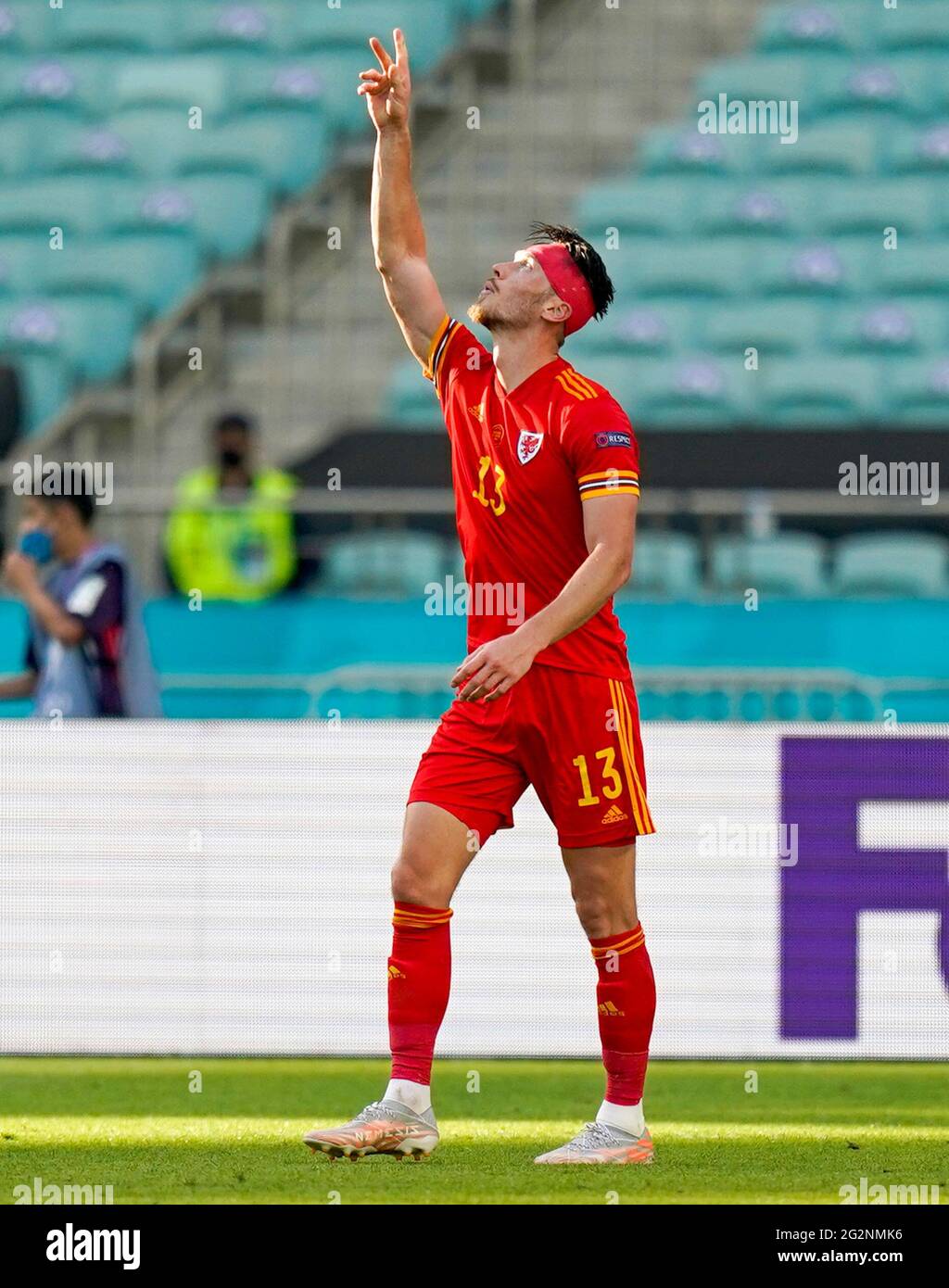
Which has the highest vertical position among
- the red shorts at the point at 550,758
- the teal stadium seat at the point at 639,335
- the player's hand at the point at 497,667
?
the teal stadium seat at the point at 639,335

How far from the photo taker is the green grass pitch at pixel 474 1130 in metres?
5.06

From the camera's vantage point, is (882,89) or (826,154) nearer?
(826,154)

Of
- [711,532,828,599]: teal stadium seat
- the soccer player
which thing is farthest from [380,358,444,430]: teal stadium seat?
the soccer player

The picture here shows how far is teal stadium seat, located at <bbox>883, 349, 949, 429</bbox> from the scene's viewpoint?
1297cm

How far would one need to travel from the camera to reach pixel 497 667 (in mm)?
5125

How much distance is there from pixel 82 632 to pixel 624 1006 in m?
3.97

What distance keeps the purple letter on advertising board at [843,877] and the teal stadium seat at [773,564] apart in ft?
7.72

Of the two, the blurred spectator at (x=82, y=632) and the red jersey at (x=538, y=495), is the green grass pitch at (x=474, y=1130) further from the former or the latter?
the blurred spectator at (x=82, y=632)

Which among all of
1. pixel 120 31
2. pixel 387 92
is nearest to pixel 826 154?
pixel 120 31

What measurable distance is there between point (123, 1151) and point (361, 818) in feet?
9.37

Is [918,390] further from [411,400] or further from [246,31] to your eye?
[246,31]

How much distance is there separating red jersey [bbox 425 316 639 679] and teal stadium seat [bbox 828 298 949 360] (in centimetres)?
820

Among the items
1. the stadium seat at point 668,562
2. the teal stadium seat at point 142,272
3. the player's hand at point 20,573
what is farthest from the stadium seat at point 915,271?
the player's hand at point 20,573

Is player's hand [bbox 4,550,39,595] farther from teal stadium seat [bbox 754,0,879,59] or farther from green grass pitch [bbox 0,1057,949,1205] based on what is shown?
teal stadium seat [bbox 754,0,879,59]
